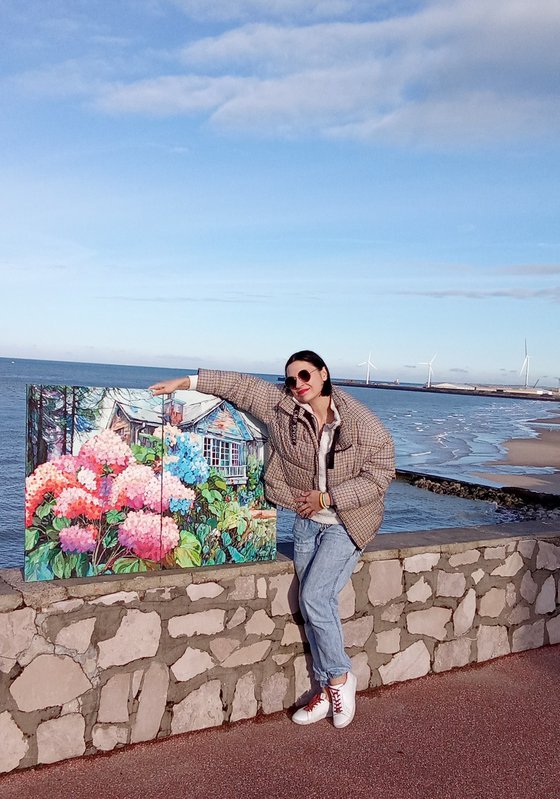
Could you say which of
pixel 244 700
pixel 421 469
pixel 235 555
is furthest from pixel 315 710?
pixel 421 469

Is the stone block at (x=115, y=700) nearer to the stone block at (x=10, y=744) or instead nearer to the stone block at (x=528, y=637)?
the stone block at (x=10, y=744)

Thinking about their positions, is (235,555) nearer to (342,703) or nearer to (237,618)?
(237,618)

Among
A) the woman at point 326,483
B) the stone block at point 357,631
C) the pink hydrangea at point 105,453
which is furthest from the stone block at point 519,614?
the pink hydrangea at point 105,453

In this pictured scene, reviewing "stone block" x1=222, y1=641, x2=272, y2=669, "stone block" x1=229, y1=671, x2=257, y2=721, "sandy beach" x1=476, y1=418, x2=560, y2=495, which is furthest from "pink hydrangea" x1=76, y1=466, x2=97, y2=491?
"sandy beach" x1=476, y1=418, x2=560, y2=495

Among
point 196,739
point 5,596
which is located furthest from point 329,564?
point 5,596

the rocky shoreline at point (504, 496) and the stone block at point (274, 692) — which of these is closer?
the stone block at point (274, 692)

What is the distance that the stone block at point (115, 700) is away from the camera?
338cm

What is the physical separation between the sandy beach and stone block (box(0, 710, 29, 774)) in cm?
1796

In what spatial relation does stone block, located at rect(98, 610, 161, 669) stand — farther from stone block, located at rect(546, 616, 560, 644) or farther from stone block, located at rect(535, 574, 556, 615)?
stone block, located at rect(546, 616, 560, 644)

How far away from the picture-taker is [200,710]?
A: 3656 millimetres

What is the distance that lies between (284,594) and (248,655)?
1.12 ft

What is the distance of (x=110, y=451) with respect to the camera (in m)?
3.53

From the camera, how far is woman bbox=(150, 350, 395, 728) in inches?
146

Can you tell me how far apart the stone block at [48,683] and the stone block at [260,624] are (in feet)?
2.70
